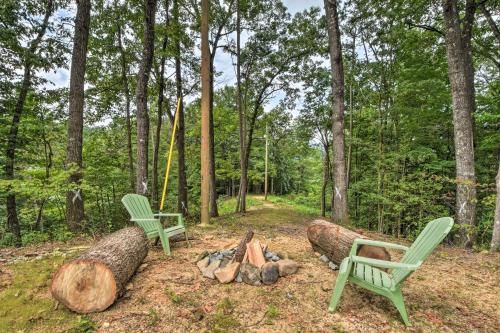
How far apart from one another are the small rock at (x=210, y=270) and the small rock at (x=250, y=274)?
311 mm

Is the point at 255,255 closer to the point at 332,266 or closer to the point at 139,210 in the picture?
the point at 332,266

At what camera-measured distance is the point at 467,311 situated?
218 cm

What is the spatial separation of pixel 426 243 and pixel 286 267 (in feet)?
4.50

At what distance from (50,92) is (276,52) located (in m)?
6.95

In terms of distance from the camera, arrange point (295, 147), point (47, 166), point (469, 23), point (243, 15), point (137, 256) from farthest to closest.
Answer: point (295, 147), point (243, 15), point (47, 166), point (469, 23), point (137, 256)

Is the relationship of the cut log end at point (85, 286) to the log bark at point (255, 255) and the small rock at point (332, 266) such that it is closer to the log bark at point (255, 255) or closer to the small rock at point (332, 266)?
the log bark at point (255, 255)

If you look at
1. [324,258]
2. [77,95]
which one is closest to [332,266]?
[324,258]

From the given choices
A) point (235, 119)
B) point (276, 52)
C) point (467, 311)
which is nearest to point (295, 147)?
point (235, 119)

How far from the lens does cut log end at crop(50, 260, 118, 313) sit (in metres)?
2.02

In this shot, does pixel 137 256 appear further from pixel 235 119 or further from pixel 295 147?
pixel 295 147

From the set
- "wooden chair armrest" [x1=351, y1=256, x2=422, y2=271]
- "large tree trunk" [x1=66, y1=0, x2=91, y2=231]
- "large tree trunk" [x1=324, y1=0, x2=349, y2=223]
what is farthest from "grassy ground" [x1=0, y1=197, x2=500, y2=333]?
"large tree trunk" [x1=324, y1=0, x2=349, y2=223]

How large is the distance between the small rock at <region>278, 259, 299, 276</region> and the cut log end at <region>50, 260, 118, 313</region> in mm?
1611

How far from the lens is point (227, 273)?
2.64 meters

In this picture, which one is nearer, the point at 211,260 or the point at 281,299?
the point at 281,299
